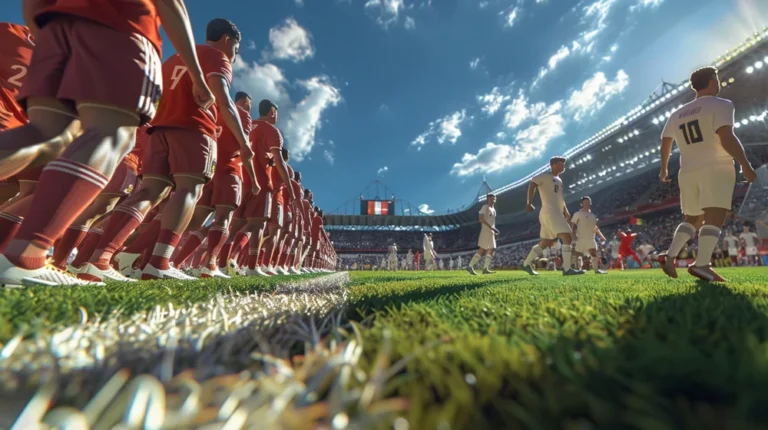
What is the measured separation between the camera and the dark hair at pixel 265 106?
749 centimetres

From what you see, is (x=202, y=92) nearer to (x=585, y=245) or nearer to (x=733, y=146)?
(x=733, y=146)

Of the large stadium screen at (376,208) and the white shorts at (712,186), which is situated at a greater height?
the large stadium screen at (376,208)

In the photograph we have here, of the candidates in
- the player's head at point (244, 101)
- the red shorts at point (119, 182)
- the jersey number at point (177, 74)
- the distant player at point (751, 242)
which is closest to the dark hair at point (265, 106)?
the player's head at point (244, 101)

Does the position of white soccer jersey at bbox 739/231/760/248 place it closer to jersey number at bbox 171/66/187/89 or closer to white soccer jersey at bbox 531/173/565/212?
white soccer jersey at bbox 531/173/565/212

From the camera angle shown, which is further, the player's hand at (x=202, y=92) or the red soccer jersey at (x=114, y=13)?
the player's hand at (x=202, y=92)

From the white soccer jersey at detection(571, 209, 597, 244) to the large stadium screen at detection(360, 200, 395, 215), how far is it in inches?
2145

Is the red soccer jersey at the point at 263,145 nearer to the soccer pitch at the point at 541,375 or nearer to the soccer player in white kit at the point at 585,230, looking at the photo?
the soccer pitch at the point at 541,375

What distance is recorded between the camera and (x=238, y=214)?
23.9ft

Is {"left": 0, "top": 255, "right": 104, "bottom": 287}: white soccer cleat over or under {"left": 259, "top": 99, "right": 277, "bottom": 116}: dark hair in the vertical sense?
under

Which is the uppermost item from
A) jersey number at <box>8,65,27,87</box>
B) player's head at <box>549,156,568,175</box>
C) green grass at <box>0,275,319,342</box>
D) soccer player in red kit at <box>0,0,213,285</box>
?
player's head at <box>549,156,568,175</box>

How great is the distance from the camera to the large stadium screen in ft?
214

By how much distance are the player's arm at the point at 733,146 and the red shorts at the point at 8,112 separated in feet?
19.2

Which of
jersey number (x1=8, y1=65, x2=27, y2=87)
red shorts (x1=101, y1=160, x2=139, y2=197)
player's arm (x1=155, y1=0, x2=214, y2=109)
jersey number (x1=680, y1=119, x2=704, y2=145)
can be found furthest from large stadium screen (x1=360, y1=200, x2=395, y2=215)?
player's arm (x1=155, y1=0, x2=214, y2=109)

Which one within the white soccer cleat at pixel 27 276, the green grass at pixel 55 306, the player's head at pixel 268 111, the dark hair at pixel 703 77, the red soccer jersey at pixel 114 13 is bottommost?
the green grass at pixel 55 306
